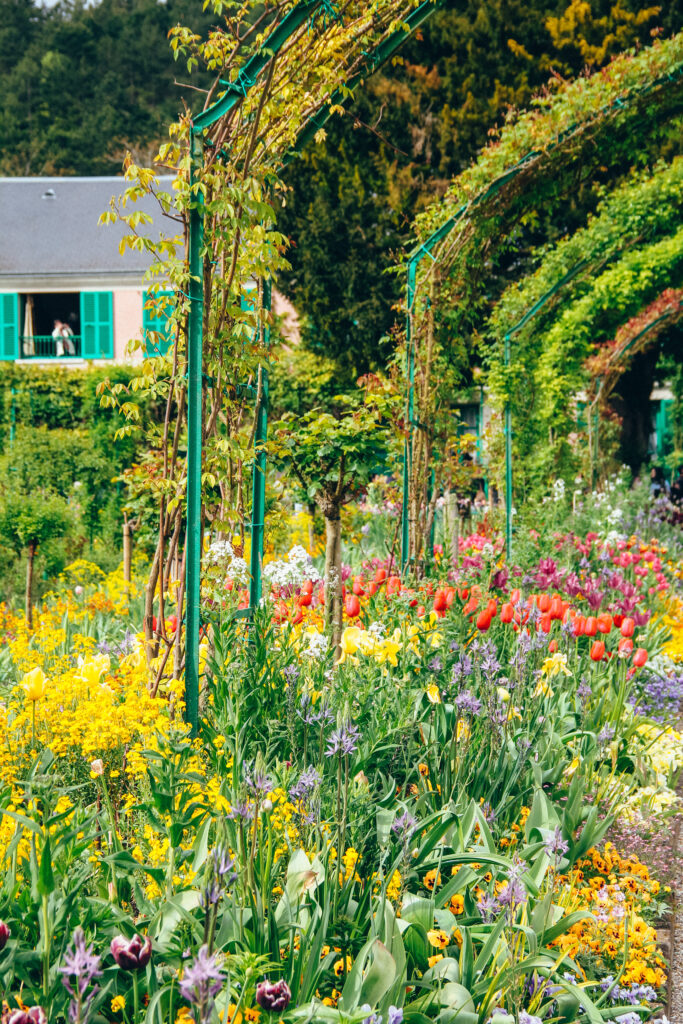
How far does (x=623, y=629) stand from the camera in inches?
149

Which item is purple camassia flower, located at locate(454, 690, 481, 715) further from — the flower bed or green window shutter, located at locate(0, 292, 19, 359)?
green window shutter, located at locate(0, 292, 19, 359)

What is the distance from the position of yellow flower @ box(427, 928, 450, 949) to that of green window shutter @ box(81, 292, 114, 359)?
19623 millimetres

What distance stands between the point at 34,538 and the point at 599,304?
6394 millimetres

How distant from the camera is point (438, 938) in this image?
1973 millimetres

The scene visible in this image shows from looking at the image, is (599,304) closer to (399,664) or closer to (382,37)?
(382,37)

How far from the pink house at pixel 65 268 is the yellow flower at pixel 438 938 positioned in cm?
1867

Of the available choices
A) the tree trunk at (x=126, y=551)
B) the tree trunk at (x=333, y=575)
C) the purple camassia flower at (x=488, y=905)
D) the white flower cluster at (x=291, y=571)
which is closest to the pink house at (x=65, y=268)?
the tree trunk at (x=126, y=551)

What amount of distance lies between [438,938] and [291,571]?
202cm

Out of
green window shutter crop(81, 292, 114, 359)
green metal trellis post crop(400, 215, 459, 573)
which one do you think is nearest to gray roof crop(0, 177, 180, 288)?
green window shutter crop(81, 292, 114, 359)

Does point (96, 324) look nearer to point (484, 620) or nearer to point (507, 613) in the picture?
point (507, 613)

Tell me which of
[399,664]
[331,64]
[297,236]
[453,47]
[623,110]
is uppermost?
[453,47]

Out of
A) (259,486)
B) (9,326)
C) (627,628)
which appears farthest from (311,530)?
(9,326)

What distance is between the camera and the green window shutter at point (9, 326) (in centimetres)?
2088

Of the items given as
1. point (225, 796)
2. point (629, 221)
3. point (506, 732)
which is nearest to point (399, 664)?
point (506, 732)
